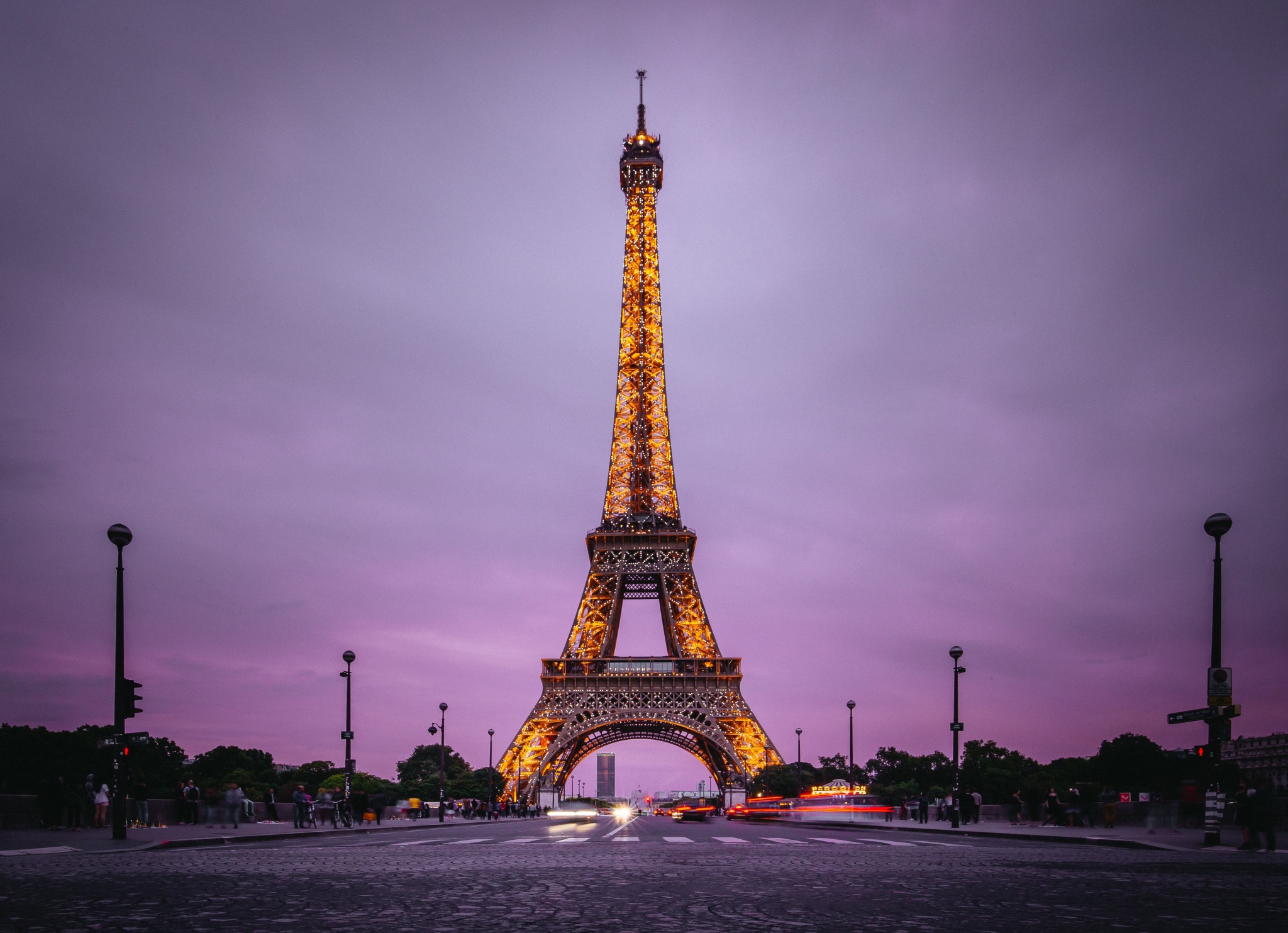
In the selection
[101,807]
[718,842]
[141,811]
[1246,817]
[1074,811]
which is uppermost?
[1246,817]

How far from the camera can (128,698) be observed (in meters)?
20.6

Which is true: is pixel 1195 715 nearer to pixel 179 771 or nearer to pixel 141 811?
pixel 141 811

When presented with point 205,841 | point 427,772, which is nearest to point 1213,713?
point 205,841

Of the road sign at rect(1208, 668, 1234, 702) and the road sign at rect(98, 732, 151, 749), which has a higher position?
the road sign at rect(1208, 668, 1234, 702)

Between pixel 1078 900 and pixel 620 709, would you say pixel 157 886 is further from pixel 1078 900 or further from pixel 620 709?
pixel 620 709

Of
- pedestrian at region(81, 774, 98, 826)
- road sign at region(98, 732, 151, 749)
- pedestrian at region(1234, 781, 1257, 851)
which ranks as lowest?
pedestrian at region(81, 774, 98, 826)

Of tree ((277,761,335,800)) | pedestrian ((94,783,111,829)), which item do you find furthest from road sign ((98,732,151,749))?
tree ((277,761,335,800))

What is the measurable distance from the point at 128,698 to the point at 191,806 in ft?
36.4

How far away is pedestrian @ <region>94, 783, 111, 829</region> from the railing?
38821 mm

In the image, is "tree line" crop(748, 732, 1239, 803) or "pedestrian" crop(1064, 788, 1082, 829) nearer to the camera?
"pedestrian" crop(1064, 788, 1082, 829)

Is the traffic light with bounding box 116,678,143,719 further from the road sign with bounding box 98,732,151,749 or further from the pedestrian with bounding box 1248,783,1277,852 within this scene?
the pedestrian with bounding box 1248,783,1277,852

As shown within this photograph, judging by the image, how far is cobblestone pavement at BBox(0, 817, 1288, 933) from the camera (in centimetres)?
559

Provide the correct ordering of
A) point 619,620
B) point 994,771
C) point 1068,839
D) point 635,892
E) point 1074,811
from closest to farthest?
point 635,892
point 1068,839
point 1074,811
point 619,620
point 994,771

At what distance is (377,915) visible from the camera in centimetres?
586
